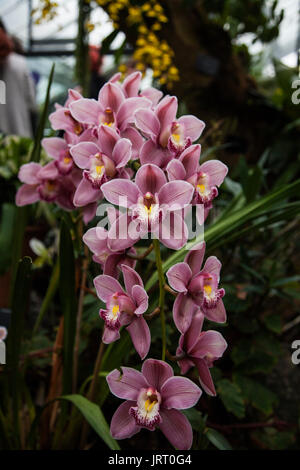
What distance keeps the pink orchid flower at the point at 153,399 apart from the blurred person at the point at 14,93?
1978mm

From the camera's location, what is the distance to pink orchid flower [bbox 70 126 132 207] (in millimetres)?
501

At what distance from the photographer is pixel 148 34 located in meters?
1.73

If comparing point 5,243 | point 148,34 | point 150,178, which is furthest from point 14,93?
point 150,178

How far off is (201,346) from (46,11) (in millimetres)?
1347

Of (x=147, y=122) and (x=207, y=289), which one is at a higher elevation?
(x=147, y=122)

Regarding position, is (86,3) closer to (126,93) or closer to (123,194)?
(126,93)

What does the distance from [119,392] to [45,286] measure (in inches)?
42.0

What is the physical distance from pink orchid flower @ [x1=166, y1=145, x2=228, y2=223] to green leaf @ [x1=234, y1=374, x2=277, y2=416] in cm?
49

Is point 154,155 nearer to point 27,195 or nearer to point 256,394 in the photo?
point 27,195

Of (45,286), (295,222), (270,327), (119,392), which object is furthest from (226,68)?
(119,392)

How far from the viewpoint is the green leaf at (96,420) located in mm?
514

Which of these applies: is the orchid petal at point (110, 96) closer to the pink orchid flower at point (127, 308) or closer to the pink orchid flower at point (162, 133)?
the pink orchid flower at point (162, 133)

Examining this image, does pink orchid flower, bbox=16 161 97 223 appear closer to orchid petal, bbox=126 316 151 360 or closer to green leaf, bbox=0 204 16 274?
orchid petal, bbox=126 316 151 360

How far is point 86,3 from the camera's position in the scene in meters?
1.64
